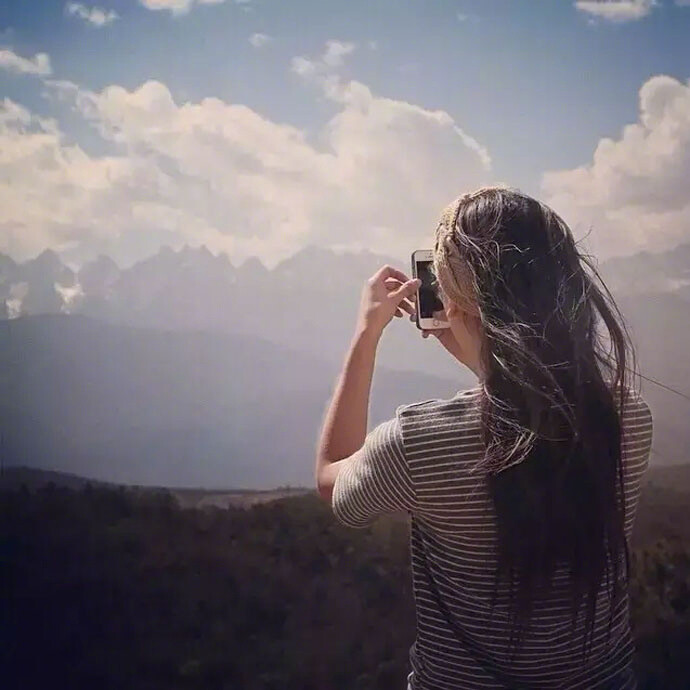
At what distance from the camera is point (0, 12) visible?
158 cm

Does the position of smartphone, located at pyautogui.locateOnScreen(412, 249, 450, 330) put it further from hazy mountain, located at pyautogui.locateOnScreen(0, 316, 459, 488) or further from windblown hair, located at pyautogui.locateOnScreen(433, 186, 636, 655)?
hazy mountain, located at pyautogui.locateOnScreen(0, 316, 459, 488)

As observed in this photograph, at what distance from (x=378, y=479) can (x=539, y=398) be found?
187 millimetres

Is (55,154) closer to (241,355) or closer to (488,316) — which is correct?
(241,355)

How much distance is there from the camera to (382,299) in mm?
1068

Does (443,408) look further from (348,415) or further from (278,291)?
(278,291)

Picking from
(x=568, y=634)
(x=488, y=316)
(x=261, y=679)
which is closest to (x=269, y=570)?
(x=261, y=679)

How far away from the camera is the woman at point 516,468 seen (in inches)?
31.7

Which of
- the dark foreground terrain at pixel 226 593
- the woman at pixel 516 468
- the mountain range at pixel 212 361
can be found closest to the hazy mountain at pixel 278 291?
the mountain range at pixel 212 361

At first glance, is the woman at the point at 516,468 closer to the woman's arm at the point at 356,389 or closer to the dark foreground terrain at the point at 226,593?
the woman's arm at the point at 356,389

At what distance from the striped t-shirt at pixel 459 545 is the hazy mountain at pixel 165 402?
2.21ft

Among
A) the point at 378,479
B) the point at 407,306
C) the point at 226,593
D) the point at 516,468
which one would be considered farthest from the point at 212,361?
the point at 516,468

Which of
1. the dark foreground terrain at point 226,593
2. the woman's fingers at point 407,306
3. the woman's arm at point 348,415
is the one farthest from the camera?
the dark foreground terrain at point 226,593

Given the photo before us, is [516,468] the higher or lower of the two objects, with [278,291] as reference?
lower

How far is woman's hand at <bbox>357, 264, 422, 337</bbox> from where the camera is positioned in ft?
3.46
